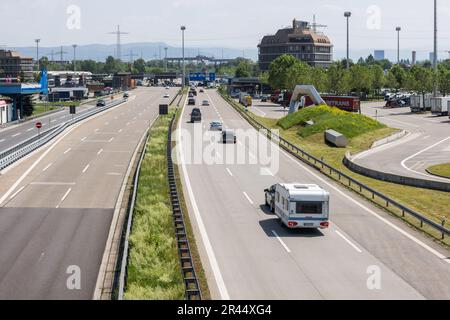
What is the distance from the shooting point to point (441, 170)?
2142 inches

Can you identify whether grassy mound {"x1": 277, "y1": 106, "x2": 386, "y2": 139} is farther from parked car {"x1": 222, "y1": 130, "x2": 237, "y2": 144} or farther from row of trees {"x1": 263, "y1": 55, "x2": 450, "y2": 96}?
row of trees {"x1": 263, "y1": 55, "x2": 450, "y2": 96}

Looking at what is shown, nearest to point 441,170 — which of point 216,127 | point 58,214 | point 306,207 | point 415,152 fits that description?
point 415,152

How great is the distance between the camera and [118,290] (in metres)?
22.2

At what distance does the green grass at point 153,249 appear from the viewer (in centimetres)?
2280

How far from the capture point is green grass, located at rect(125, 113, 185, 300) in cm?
2280

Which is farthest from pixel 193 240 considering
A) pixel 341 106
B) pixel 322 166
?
pixel 341 106

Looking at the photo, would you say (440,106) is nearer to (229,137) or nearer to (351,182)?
(229,137)

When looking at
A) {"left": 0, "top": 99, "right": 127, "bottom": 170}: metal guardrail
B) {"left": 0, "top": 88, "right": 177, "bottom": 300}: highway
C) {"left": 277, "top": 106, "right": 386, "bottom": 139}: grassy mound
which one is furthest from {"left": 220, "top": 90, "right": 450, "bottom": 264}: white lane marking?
{"left": 0, "top": 99, "right": 127, "bottom": 170}: metal guardrail

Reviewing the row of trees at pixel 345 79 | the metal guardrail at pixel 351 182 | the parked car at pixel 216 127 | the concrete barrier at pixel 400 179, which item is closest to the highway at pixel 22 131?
the parked car at pixel 216 127

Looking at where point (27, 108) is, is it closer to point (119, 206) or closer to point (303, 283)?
point (119, 206)

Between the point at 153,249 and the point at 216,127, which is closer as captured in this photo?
the point at 153,249

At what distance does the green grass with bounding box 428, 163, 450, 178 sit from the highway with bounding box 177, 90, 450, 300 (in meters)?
10.4

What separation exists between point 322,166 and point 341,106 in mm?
52817

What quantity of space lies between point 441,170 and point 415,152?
1156 centimetres
